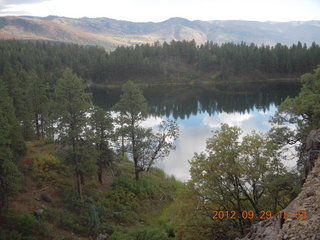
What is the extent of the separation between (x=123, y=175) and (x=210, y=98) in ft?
236

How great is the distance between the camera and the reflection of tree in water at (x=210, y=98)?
8686 cm

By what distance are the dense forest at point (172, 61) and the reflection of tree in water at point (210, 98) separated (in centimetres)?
1738

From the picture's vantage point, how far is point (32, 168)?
31203 millimetres

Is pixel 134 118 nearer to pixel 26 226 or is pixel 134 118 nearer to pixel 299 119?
pixel 26 226

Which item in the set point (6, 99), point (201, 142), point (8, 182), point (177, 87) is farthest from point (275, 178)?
point (177, 87)

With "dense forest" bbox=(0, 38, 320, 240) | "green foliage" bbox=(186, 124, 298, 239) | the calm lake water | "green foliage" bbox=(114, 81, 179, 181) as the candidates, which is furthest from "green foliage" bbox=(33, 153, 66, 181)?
"green foliage" bbox=(186, 124, 298, 239)

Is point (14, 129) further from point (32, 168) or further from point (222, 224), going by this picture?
point (222, 224)

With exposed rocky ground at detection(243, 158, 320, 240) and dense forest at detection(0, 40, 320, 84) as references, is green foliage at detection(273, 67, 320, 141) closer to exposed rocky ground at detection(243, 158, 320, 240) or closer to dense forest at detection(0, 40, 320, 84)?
exposed rocky ground at detection(243, 158, 320, 240)

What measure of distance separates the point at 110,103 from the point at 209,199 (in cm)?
7964

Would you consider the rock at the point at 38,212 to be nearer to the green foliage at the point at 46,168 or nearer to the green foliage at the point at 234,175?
the green foliage at the point at 46,168

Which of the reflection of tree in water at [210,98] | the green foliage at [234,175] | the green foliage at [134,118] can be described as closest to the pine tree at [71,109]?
the green foliage at [134,118]

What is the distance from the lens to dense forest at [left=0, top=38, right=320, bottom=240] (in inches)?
770

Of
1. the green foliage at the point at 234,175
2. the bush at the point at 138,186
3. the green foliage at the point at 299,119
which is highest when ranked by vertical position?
the green foliage at the point at 299,119

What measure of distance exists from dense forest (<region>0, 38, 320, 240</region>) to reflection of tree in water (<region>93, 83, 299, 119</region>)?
4407 centimetres
